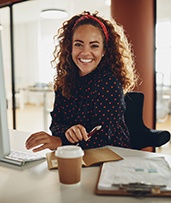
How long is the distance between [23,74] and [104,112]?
7.42 metres

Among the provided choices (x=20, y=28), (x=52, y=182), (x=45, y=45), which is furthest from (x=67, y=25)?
(x=20, y=28)

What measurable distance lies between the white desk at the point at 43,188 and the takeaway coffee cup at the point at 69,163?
2cm

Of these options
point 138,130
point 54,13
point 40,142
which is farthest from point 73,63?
point 54,13

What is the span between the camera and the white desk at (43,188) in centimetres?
70

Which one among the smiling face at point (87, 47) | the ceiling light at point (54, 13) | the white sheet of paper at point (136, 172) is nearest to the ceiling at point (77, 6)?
the ceiling light at point (54, 13)

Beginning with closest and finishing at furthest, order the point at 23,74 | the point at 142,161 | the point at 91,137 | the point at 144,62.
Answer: the point at 142,161 < the point at 91,137 < the point at 144,62 < the point at 23,74

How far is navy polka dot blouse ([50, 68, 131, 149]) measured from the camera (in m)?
1.26

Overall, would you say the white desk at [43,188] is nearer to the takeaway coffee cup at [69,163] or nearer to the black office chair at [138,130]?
the takeaway coffee cup at [69,163]

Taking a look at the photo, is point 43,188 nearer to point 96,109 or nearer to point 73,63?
point 96,109

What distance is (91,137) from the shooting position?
47.1 inches

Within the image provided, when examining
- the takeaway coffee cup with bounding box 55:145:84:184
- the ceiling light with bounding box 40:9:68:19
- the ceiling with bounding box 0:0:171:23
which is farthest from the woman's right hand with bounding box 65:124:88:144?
the ceiling with bounding box 0:0:171:23

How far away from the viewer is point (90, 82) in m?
1.41

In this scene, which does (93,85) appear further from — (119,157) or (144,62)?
(144,62)

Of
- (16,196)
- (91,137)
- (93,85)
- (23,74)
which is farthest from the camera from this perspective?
(23,74)
